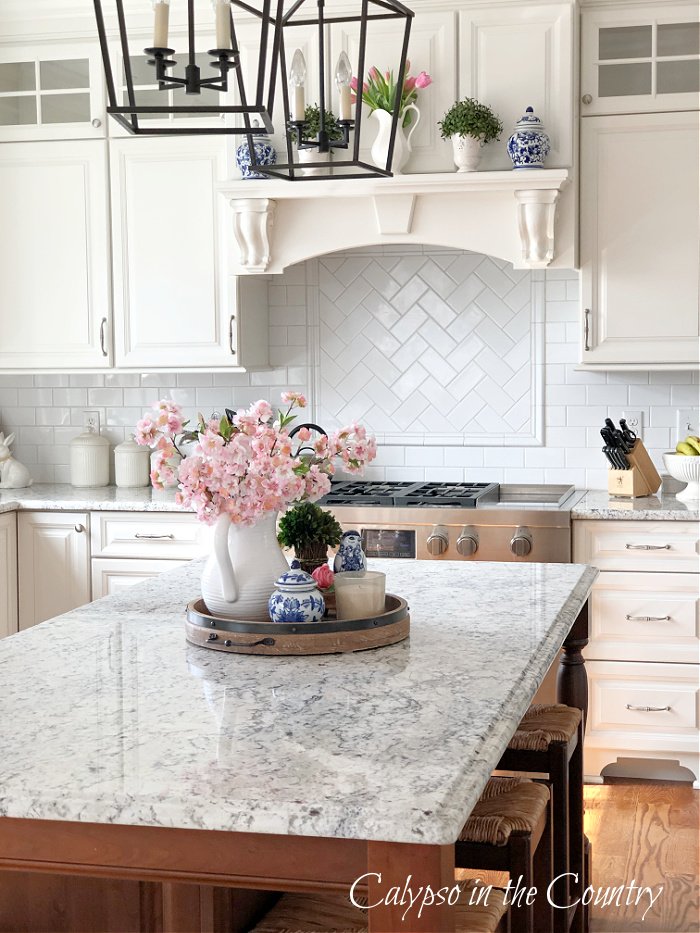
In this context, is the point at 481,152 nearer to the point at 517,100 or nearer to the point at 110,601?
A: the point at 517,100

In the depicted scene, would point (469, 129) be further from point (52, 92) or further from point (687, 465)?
point (52, 92)

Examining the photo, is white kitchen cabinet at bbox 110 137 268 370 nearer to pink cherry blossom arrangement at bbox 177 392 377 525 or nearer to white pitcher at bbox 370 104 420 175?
white pitcher at bbox 370 104 420 175

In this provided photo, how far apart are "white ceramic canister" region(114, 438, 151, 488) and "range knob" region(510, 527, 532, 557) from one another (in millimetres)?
1662

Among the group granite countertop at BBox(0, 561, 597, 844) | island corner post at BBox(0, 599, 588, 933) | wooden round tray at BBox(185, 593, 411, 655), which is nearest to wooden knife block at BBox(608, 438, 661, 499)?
granite countertop at BBox(0, 561, 597, 844)

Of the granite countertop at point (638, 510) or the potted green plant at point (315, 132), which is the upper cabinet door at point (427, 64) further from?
the granite countertop at point (638, 510)

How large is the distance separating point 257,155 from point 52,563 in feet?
5.80

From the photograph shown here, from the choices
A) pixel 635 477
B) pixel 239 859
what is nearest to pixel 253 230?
pixel 635 477

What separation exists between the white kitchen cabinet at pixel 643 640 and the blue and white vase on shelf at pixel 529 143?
4.27 ft

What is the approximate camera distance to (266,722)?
5.47 feet

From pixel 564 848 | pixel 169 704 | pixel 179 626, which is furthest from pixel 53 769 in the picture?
pixel 564 848

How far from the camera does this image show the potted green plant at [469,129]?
4074 millimetres

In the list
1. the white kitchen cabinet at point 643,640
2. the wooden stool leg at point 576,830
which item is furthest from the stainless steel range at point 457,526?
the wooden stool leg at point 576,830

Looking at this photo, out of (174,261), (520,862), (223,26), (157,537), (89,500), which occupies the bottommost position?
(520,862)

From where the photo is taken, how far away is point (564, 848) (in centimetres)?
247
